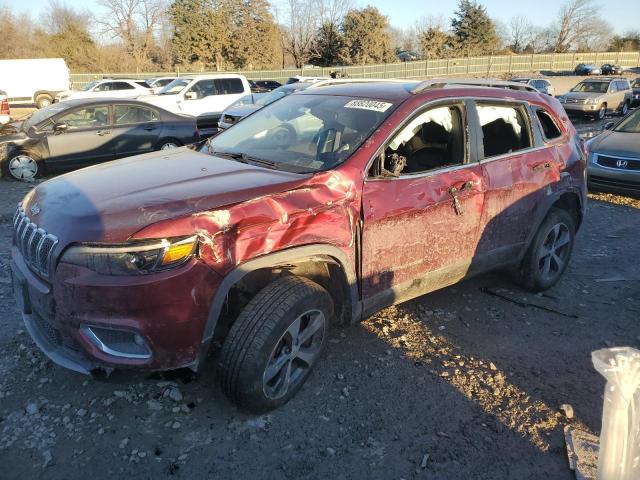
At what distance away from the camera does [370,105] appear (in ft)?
11.5

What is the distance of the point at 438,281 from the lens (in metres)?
3.72

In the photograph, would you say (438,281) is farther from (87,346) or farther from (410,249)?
(87,346)

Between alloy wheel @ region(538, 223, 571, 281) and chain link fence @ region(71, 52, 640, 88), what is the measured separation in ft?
116

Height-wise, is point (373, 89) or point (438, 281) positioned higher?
point (373, 89)

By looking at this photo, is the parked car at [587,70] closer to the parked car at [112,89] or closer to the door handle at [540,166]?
the parked car at [112,89]

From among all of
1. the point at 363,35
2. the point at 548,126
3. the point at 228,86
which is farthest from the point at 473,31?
the point at 548,126

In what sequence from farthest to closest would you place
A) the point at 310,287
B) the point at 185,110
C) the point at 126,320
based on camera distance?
the point at 185,110, the point at 310,287, the point at 126,320

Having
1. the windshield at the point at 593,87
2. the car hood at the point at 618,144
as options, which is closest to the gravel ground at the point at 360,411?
the car hood at the point at 618,144

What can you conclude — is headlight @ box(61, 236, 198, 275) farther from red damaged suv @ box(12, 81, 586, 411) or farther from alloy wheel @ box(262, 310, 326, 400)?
alloy wheel @ box(262, 310, 326, 400)

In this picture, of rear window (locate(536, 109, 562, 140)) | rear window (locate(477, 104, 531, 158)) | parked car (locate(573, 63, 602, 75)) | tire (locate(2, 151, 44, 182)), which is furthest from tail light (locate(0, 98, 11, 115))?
parked car (locate(573, 63, 602, 75))

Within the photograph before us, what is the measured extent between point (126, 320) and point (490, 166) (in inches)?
111

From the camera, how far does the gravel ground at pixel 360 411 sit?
2.56 m

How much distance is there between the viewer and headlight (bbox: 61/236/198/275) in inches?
93.6

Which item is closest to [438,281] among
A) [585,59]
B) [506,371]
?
[506,371]
